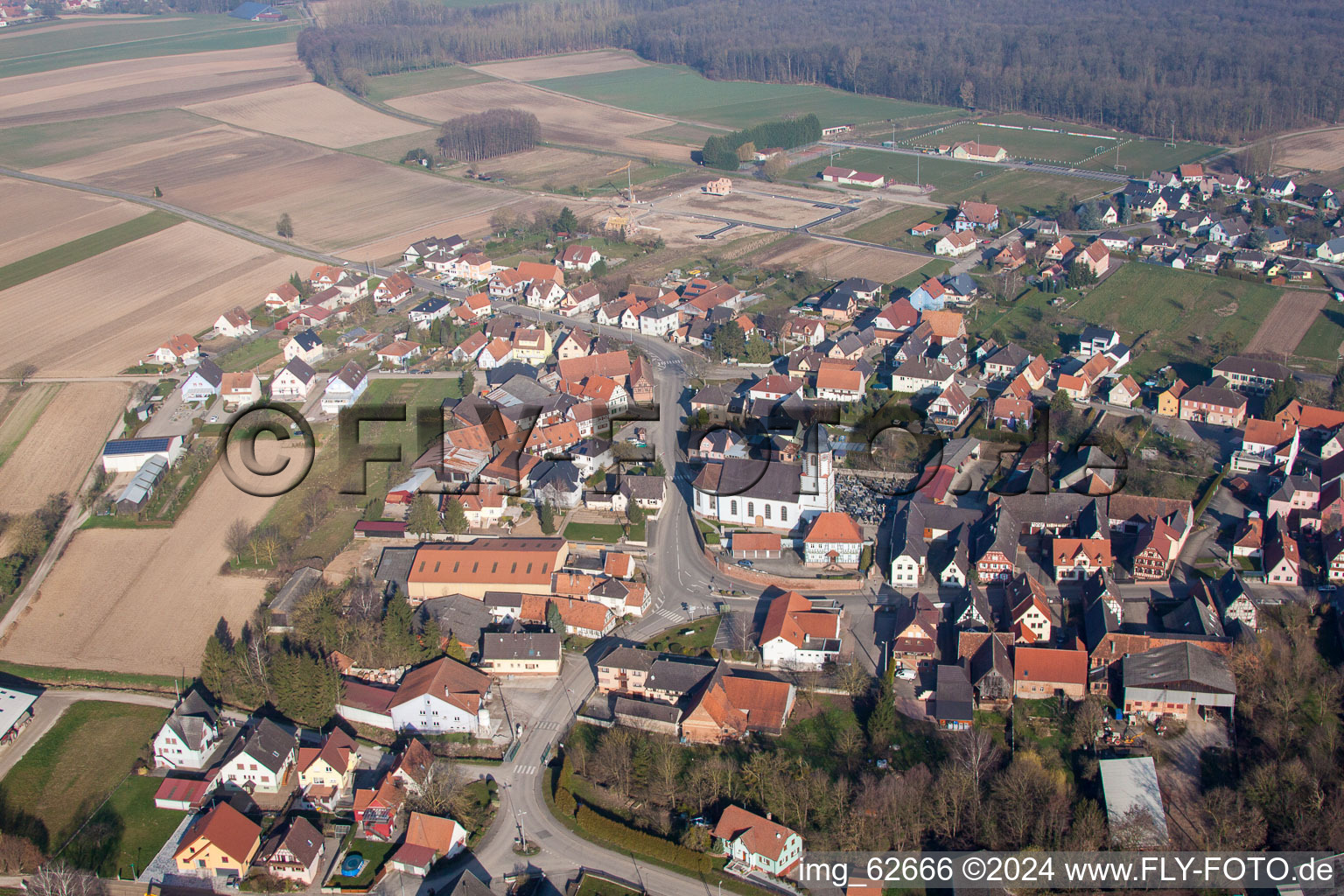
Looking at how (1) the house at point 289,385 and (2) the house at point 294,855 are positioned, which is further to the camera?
(1) the house at point 289,385

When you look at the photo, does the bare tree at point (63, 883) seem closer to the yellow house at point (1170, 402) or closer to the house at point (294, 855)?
the house at point (294, 855)

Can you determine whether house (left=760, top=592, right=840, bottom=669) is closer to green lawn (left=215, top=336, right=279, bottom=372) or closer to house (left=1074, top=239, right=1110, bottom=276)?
green lawn (left=215, top=336, right=279, bottom=372)

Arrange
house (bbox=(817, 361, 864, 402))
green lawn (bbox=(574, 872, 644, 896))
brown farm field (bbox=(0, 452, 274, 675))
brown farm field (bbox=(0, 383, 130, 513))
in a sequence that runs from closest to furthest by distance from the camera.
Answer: green lawn (bbox=(574, 872, 644, 896))
brown farm field (bbox=(0, 452, 274, 675))
brown farm field (bbox=(0, 383, 130, 513))
house (bbox=(817, 361, 864, 402))

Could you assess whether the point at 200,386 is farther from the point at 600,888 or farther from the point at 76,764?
the point at 600,888

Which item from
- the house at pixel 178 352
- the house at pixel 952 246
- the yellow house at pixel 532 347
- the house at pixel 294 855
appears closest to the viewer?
the house at pixel 294 855

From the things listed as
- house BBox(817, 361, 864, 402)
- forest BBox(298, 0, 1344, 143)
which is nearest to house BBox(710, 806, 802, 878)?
house BBox(817, 361, 864, 402)

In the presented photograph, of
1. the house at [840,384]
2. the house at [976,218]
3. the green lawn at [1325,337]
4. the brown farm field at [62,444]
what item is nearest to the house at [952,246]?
the house at [976,218]

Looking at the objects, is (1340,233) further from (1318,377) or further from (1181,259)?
(1318,377)
